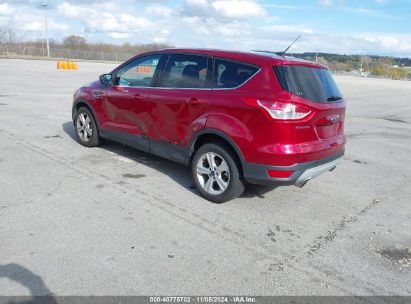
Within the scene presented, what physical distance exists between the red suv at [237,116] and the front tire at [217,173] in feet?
0.04

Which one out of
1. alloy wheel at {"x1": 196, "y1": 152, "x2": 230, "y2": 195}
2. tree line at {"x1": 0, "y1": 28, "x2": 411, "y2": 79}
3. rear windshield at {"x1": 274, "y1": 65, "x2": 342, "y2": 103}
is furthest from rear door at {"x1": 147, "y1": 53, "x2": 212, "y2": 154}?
tree line at {"x1": 0, "y1": 28, "x2": 411, "y2": 79}

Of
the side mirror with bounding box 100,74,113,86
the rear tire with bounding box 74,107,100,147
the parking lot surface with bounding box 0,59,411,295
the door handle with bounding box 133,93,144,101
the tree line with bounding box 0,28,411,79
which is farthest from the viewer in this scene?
the tree line with bounding box 0,28,411,79

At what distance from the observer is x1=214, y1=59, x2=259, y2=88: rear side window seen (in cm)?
414

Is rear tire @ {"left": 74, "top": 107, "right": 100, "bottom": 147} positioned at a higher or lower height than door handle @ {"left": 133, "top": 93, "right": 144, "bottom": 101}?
lower

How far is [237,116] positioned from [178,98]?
987 millimetres

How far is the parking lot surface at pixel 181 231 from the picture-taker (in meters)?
2.96

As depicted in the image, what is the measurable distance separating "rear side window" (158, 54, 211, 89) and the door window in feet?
1.06

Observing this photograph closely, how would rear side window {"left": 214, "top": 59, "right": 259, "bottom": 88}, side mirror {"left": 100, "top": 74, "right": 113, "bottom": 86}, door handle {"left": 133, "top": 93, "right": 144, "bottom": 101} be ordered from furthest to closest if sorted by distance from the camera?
side mirror {"left": 100, "top": 74, "right": 113, "bottom": 86}, door handle {"left": 133, "top": 93, "right": 144, "bottom": 101}, rear side window {"left": 214, "top": 59, "right": 259, "bottom": 88}

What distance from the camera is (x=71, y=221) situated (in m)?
3.80

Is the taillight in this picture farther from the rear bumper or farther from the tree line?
the tree line

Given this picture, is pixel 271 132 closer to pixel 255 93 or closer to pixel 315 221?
pixel 255 93

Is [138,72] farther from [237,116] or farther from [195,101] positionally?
[237,116]

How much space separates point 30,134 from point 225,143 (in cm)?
481

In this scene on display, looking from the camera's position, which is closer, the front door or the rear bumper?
the rear bumper
